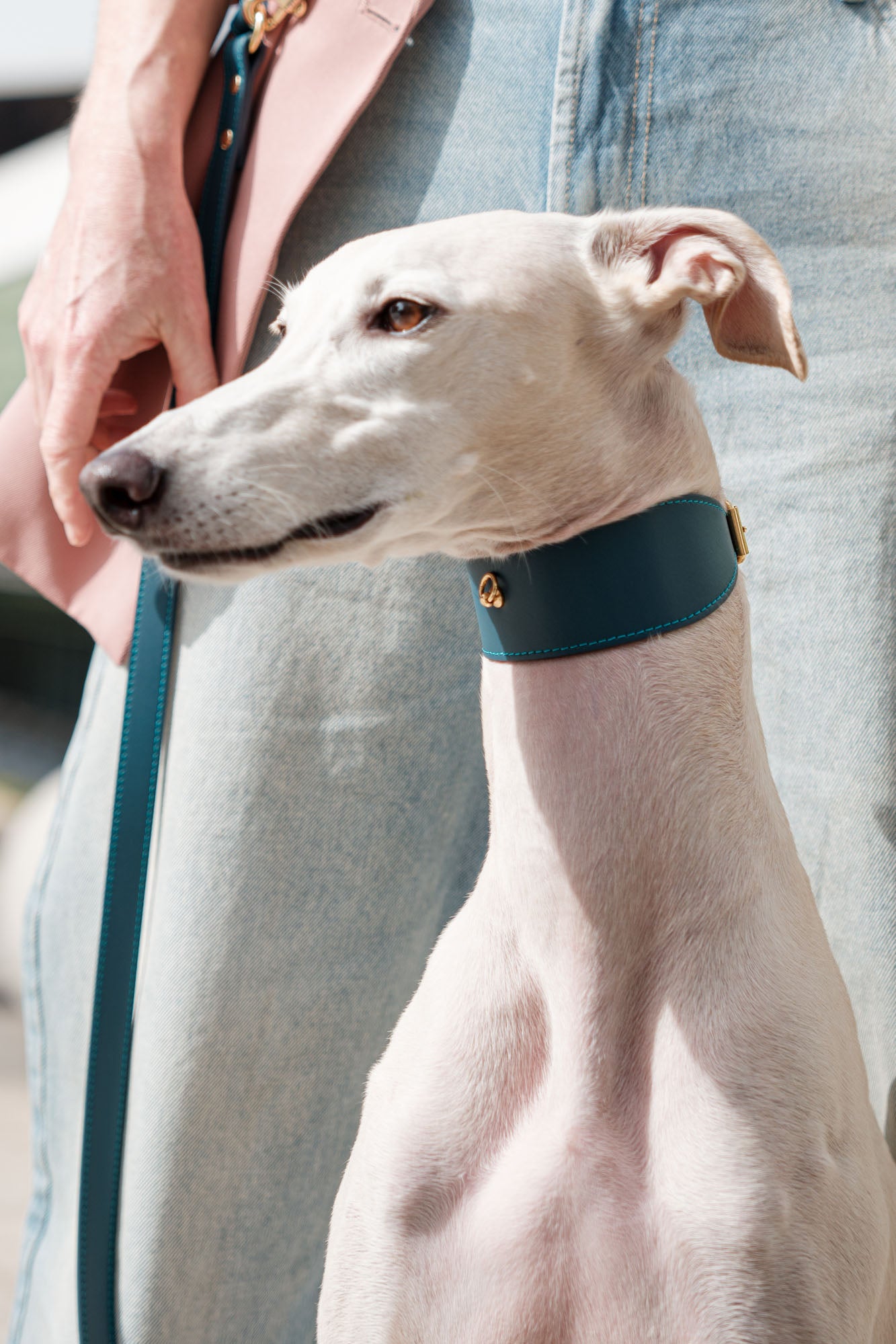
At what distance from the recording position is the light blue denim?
3.27 ft

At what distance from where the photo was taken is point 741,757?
2.58ft

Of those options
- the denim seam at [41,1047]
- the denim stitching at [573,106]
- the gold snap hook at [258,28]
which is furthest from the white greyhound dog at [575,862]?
the denim seam at [41,1047]

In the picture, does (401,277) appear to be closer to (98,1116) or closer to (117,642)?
(117,642)

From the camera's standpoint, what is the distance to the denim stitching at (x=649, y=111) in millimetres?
967

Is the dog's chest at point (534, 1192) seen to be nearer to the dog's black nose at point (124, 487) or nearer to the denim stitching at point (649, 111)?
the dog's black nose at point (124, 487)

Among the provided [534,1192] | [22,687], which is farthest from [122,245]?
[22,687]

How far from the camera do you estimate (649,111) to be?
0.99 metres

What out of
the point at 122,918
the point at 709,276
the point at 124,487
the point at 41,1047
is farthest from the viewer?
the point at 41,1047

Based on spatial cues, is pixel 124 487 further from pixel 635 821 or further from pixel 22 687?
pixel 22 687

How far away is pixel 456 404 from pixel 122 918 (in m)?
0.60

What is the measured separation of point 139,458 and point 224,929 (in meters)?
0.53

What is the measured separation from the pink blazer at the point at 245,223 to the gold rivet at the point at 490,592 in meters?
0.31

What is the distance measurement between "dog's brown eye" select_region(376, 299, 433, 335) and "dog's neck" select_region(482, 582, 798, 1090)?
0.26m

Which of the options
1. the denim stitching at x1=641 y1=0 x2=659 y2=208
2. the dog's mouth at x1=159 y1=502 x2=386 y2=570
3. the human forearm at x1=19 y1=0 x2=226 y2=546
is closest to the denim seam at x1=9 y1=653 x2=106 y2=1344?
the human forearm at x1=19 y1=0 x2=226 y2=546
